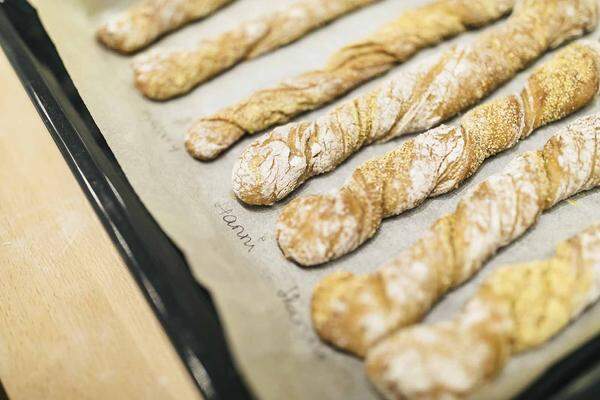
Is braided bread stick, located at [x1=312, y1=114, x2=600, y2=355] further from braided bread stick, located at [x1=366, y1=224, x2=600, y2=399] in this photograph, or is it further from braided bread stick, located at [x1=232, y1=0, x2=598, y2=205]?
braided bread stick, located at [x1=232, y1=0, x2=598, y2=205]

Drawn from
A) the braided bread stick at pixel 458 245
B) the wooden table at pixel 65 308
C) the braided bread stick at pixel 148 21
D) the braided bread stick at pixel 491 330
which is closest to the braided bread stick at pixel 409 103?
the braided bread stick at pixel 458 245

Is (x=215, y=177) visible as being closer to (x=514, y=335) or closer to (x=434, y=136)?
(x=434, y=136)

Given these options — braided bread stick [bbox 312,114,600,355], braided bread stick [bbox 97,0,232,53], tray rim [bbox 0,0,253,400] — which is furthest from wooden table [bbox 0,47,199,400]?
braided bread stick [bbox 97,0,232,53]

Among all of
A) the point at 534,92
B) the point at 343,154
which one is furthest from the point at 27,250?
the point at 534,92

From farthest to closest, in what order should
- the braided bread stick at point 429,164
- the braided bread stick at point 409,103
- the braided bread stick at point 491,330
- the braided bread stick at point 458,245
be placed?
the braided bread stick at point 409,103
the braided bread stick at point 429,164
the braided bread stick at point 458,245
the braided bread stick at point 491,330

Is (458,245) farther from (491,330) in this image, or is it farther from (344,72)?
(344,72)

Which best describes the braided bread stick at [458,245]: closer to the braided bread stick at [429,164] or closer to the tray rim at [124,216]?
the braided bread stick at [429,164]
